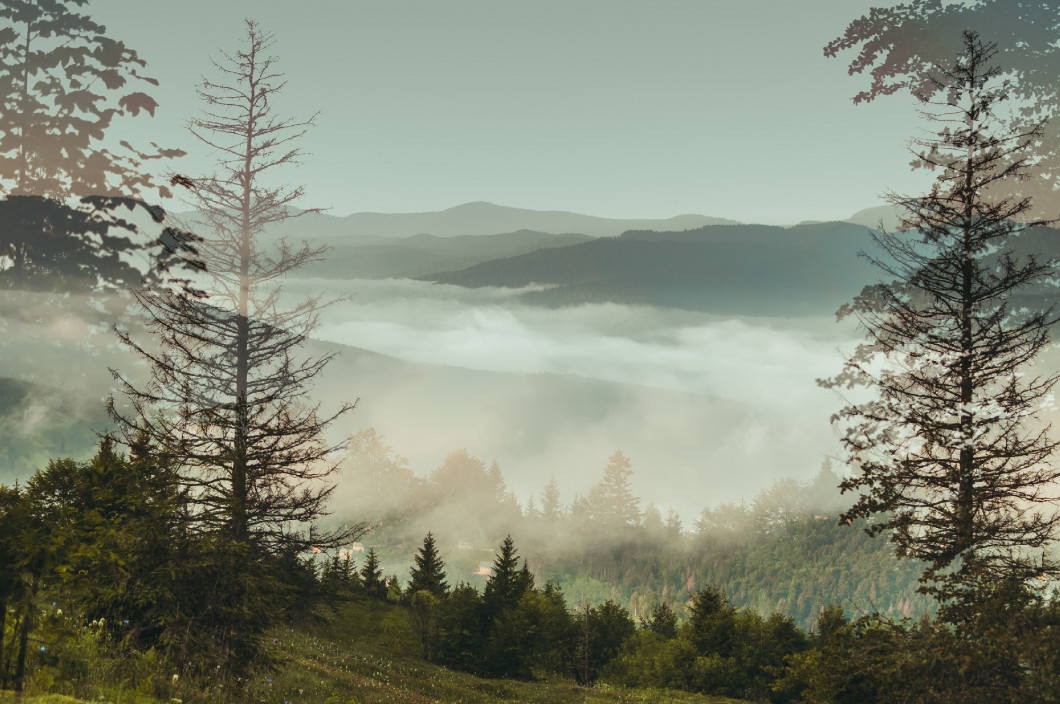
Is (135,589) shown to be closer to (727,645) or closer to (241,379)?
(241,379)

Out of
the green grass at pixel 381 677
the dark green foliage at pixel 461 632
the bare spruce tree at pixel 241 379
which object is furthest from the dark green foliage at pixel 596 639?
the bare spruce tree at pixel 241 379

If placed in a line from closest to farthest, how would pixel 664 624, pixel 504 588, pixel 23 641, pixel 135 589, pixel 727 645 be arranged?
pixel 23 641 → pixel 135 589 → pixel 727 645 → pixel 504 588 → pixel 664 624

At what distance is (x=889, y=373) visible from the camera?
18.2m

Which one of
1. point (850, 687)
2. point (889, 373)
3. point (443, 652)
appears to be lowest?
point (443, 652)

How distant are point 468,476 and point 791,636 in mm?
152265

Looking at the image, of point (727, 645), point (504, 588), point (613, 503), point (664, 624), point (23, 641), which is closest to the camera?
point (23, 641)

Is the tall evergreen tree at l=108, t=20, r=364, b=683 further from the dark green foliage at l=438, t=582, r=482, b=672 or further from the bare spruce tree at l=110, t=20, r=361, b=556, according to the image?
the dark green foliage at l=438, t=582, r=482, b=672

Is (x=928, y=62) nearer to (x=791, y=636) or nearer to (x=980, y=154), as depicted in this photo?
(x=980, y=154)

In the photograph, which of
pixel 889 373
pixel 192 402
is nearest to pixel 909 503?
pixel 889 373

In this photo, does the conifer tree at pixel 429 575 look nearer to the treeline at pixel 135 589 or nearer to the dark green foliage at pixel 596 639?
the dark green foliage at pixel 596 639

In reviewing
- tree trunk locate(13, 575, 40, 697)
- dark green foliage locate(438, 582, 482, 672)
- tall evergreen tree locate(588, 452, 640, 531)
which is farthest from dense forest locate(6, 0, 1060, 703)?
tall evergreen tree locate(588, 452, 640, 531)

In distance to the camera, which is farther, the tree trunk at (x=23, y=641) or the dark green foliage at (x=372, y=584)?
the dark green foliage at (x=372, y=584)

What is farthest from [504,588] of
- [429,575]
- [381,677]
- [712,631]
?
[381,677]

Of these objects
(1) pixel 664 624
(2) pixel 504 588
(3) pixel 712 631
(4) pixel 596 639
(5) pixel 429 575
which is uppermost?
(5) pixel 429 575
